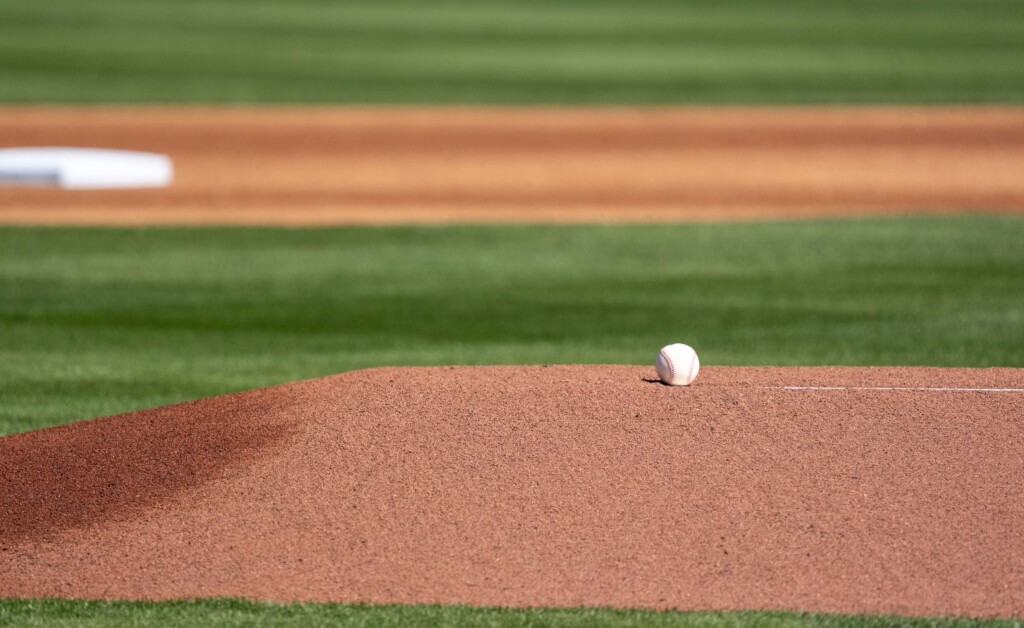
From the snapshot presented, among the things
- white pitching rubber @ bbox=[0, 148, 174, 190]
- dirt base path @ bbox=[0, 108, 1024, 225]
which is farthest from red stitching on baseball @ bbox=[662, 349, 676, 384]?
white pitching rubber @ bbox=[0, 148, 174, 190]

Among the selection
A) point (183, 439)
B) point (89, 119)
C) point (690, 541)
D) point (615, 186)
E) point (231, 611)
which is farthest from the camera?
point (89, 119)

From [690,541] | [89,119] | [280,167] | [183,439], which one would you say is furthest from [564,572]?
[89,119]

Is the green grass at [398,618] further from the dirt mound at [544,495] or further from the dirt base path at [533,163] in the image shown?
the dirt base path at [533,163]

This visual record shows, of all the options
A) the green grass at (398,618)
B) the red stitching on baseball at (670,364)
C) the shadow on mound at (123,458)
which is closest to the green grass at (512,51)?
the shadow on mound at (123,458)

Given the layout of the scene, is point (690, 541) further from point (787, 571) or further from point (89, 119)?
point (89, 119)

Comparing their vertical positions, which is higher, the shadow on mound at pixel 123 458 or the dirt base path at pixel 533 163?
the shadow on mound at pixel 123 458

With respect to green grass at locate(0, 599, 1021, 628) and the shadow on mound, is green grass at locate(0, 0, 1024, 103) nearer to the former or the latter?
the shadow on mound
